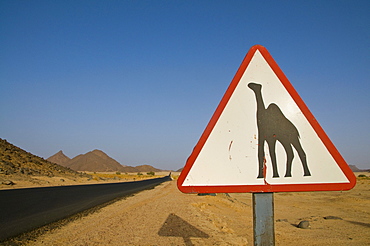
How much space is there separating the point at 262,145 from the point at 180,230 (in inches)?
246

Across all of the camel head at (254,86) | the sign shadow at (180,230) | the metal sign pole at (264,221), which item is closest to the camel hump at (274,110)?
the camel head at (254,86)

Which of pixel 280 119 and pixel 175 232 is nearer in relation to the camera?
pixel 280 119

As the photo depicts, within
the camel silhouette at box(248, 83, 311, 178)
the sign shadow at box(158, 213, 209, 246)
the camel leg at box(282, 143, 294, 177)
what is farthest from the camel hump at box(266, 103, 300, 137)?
the sign shadow at box(158, 213, 209, 246)

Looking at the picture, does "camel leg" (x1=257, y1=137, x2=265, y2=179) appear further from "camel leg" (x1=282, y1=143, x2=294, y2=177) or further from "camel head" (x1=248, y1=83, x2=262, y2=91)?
"camel head" (x1=248, y1=83, x2=262, y2=91)

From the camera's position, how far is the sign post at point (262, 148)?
226 centimetres

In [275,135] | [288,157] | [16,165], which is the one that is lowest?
[288,157]

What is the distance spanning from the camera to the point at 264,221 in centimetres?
223

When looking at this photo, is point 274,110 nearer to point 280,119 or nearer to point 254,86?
point 280,119

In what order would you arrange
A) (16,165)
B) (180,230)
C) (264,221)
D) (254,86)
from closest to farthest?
(264,221) → (254,86) → (180,230) → (16,165)

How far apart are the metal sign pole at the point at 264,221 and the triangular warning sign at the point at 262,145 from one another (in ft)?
0.27

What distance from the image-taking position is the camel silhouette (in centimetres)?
229

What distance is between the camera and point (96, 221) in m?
9.45

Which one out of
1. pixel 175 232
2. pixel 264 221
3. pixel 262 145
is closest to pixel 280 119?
pixel 262 145

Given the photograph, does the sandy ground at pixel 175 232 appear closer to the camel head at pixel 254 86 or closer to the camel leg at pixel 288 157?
the camel leg at pixel 288 157
